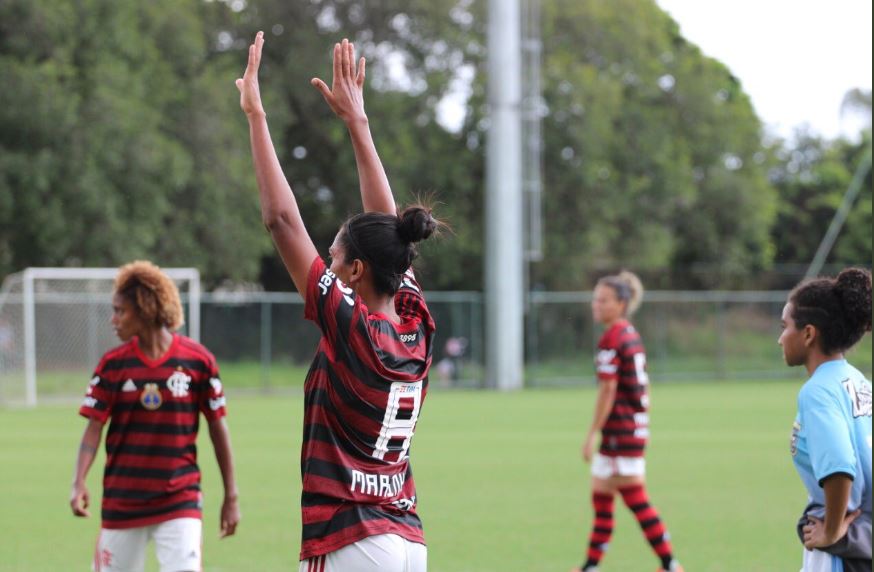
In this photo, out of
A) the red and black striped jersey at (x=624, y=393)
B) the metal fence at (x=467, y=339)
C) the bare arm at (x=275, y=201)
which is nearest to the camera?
the bare arm at (x=275, y=201)

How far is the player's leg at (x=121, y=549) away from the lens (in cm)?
559

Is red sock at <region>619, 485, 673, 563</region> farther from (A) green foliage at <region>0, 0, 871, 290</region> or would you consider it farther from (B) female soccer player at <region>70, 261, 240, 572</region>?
(A) green foliage at <region>0, 0, 871, 290</region>

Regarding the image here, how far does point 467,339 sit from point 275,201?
1163 inches

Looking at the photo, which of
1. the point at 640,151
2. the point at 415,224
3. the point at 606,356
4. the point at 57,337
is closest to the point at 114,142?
the point at 57,337

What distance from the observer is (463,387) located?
3162 centimetres

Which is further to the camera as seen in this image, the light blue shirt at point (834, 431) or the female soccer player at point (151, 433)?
the female soccer player at point (151, 433)

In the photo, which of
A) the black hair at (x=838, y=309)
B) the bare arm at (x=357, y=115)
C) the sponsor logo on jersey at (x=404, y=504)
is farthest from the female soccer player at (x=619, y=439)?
the sponsor logo on jersey at (x=404, y=504)

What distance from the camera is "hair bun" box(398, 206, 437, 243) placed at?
12.5 ft

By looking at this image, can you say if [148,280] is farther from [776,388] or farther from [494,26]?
[776,388]

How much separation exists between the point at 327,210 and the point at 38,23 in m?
11.6

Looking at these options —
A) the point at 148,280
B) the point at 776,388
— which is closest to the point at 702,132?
the point at 776,388

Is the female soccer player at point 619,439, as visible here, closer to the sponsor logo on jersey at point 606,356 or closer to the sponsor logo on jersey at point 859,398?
the sponsor logo on jersey at point 606,356

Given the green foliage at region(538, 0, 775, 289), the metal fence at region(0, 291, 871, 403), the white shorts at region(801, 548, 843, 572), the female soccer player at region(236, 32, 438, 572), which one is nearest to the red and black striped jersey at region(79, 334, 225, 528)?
the female soccer player at region(236, 32, 438, 572)

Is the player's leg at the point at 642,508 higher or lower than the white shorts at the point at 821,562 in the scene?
lower
